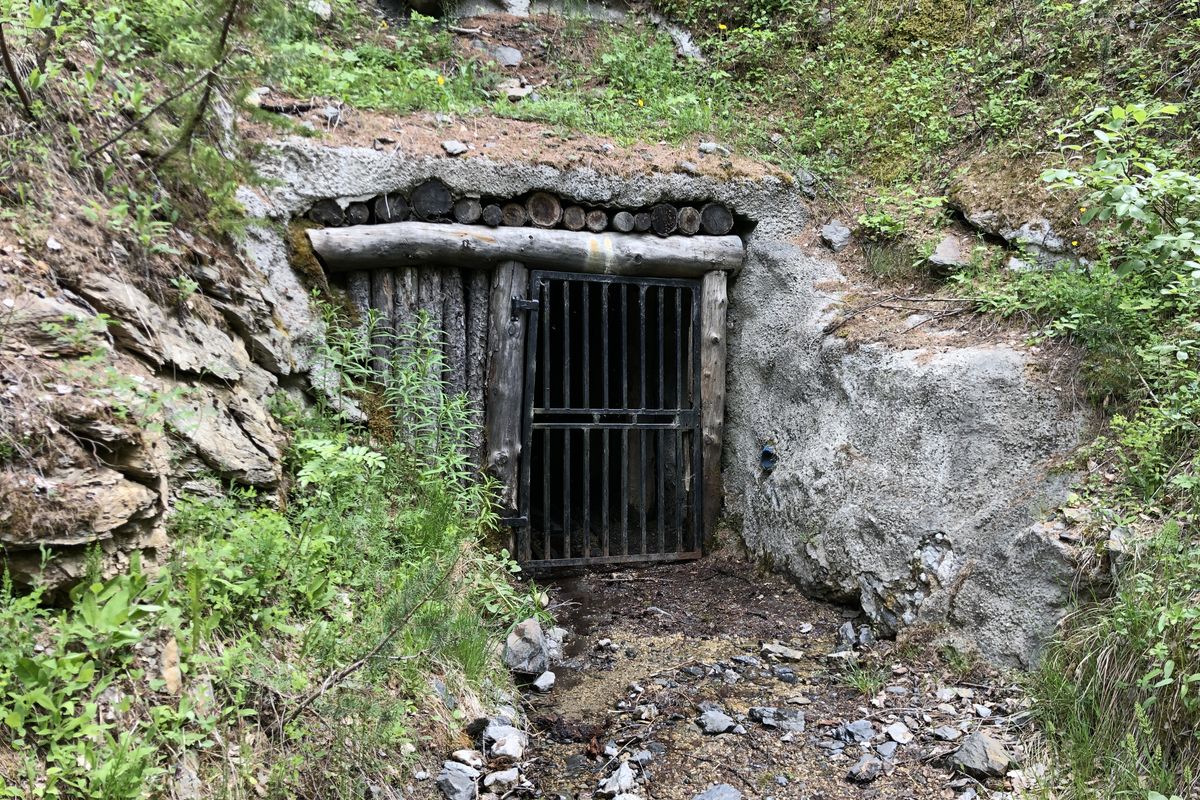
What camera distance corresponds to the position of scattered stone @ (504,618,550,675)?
12.1 feet

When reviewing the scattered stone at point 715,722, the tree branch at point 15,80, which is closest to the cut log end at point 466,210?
the tree branch at point 15,80

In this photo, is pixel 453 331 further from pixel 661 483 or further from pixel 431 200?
pixel 661 483

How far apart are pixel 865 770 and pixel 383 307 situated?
3351mm

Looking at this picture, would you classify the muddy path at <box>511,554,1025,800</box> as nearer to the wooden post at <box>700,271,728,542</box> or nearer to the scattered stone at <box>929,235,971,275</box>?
the wooden post at <box>700,271,728,542</box>

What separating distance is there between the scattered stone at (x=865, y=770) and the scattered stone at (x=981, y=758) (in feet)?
0.79

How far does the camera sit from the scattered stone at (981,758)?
2.74m

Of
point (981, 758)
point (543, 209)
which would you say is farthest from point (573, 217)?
point (981, 758)

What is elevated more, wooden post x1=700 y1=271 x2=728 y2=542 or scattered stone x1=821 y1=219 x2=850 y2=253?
scattered stone x1=821 y1=219 x2=850 y2=253

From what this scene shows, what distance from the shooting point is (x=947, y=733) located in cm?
300

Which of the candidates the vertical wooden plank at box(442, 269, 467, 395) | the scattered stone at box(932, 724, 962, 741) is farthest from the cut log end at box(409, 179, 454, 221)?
the scattered stone at box(932, 724, 962, 741)

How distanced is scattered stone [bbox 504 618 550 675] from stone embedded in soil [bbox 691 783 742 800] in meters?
1.12

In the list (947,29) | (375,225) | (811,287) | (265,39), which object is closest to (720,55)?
(947,29)

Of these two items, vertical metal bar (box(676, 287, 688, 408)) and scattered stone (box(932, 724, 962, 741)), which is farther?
vertical metal bar (box(676, 287, 688, 408))

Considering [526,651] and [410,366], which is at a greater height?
[410,366]
